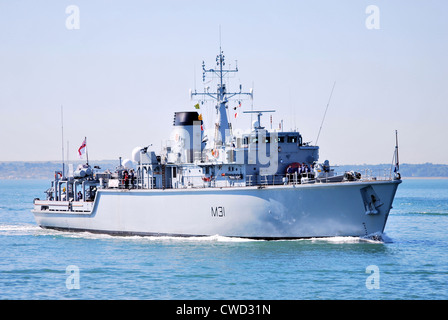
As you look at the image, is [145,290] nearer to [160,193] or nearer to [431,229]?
[160,193]

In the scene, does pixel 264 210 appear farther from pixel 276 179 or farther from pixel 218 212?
pixel 218 212

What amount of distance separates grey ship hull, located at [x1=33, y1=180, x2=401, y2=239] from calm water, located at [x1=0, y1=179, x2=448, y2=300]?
2.17 ft

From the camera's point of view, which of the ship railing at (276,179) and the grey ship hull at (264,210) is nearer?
the grey ship hull at (264,210)

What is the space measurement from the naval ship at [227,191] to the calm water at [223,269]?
0.93 m

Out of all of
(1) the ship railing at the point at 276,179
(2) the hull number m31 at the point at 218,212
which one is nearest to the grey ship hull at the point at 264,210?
(2) the hull number m31 at the point at 218,212

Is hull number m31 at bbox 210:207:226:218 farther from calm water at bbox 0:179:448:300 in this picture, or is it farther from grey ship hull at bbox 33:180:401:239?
calm water at bbox 0:179:448:300

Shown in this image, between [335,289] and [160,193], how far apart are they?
16.2 metres

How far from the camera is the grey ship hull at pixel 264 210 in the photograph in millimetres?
33781

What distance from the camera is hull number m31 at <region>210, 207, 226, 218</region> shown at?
36.4m

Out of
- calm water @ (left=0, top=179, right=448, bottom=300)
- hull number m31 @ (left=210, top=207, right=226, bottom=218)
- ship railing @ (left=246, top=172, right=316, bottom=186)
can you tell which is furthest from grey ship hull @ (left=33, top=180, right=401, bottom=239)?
ship railing @ (left=246, top=172, right=316, bottom=186)

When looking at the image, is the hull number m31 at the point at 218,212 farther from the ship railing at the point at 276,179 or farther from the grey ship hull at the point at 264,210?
the ship railing at the point at 276,179

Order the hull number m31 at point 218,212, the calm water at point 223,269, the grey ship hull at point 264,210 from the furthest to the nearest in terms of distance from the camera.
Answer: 1. the hull number m31 at point 218,212
2. the grey ship hull at point 264,210
3. the calm water at point 223,269

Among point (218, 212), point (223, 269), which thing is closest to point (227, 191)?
point (218, 212)
